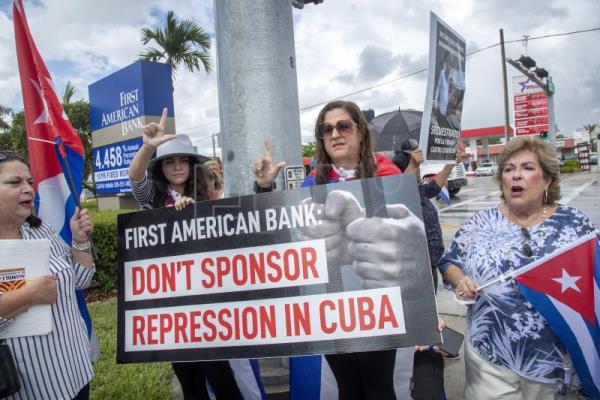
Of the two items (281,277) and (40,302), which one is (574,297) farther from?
(40,302)

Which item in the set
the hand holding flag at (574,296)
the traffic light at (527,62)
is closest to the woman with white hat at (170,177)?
the hand holding flag at (574,296)

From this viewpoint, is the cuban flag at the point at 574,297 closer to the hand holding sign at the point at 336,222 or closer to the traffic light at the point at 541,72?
the hand holding sign at the point at 336,222

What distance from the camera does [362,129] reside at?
223 cm

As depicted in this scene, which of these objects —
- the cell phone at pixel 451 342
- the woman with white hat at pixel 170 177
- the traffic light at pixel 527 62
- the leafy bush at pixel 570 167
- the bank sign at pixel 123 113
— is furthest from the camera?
the leafy bush at pixel 570 167

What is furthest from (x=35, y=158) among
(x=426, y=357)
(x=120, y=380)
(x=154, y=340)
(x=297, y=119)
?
(x=426, y=357)

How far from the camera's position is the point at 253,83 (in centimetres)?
279

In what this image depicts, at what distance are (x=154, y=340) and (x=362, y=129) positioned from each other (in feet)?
5.15

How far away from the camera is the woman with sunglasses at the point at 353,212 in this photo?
2000mm

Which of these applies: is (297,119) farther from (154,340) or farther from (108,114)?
(108,114)

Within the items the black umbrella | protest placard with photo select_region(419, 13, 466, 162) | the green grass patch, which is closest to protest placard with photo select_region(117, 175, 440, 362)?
the green grass patch

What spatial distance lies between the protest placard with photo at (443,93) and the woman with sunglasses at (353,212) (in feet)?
4.46

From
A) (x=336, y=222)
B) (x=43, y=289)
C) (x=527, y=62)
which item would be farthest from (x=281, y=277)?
(x=527, y=62)

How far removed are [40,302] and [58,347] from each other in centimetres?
24

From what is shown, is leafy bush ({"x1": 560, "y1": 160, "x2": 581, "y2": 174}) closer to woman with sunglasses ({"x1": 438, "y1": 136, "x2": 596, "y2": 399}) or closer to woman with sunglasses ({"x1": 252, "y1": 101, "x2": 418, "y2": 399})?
woman with sunglasses ({"x1": 438, "y1": 136, "x2": 596, "y2": 399})
